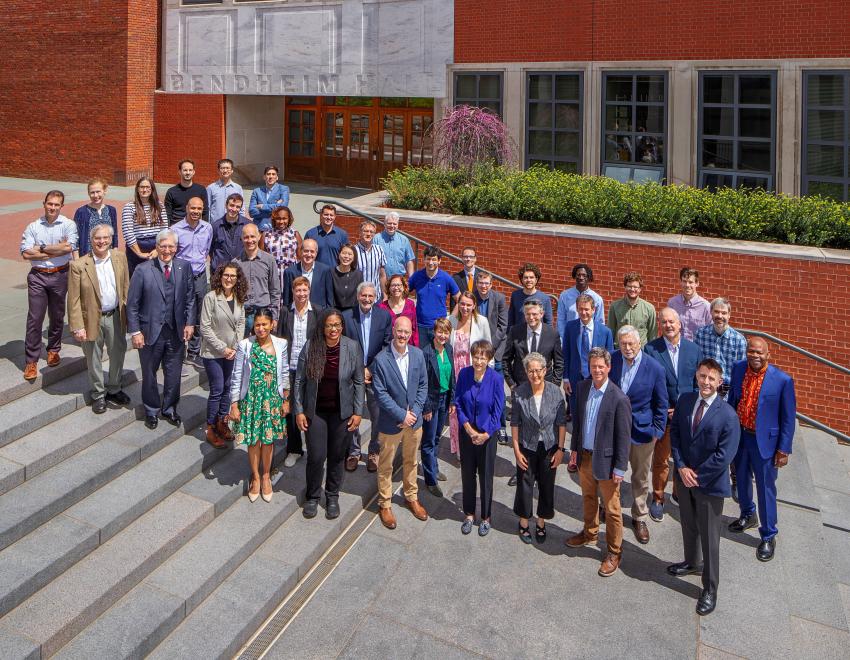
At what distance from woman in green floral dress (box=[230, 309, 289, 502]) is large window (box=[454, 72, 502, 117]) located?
11.4 m

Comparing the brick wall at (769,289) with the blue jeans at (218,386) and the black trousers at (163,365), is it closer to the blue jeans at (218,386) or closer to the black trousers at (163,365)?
the blue jeans at (218,386)

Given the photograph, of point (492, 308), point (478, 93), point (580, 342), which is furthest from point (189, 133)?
point (580, 342)

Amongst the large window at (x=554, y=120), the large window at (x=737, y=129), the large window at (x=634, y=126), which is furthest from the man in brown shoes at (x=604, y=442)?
the large window at (x=554, y=120)

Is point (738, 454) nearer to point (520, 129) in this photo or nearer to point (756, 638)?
point (756, 638)

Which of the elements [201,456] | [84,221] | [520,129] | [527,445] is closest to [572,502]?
[527,445]

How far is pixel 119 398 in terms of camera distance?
7.06 meters

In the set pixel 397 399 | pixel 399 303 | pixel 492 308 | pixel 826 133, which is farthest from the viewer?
pixel 826 133

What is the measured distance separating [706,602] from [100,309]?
5.41 meters

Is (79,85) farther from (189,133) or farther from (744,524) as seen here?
(744,524)

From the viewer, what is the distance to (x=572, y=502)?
23.6 feet

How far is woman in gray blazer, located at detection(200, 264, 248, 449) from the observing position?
6590 millimetres

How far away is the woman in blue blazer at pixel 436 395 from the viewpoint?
6801 millimetres

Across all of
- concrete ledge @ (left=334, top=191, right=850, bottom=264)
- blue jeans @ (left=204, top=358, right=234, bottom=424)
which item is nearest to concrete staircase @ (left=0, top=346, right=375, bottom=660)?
blue jeans @ (left=204, top=358, right=234, bottom=424)

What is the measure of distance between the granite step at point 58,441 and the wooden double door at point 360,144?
14.8 metres
